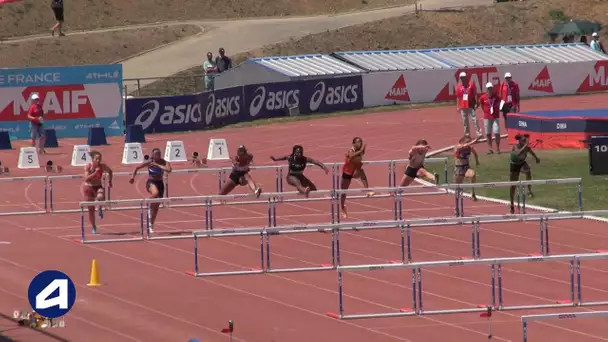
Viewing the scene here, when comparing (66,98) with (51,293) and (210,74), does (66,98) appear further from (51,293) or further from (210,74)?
(51,293)

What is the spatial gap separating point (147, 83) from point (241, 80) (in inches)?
259

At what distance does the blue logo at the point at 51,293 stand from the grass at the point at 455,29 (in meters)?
42.9

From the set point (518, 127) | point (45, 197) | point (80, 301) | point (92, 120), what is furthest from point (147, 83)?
point (80, 301)

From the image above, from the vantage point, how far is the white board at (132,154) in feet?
125

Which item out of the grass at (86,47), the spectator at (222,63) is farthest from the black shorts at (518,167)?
the grass at (86,47)

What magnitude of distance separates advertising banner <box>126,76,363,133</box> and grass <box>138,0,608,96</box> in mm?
10839

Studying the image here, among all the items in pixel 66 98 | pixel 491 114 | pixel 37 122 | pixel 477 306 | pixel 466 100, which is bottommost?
pixel 477 306

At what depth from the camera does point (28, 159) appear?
37.4 metres

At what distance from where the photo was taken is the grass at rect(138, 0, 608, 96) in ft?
208

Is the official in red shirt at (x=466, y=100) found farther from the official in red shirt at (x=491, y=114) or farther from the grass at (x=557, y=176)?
the grass at (x=557, y=176)

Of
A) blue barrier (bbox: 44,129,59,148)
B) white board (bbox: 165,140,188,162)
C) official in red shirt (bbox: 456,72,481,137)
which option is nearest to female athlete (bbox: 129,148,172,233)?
white board (bbox: 165,140,188,162)

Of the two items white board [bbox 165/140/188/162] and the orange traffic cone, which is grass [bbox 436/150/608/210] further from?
the orange traffic cone

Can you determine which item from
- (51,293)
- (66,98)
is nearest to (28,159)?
(66,98)

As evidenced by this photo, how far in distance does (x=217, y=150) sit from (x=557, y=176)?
9.55 m
